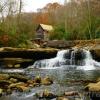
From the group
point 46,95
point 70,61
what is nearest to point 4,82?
point 46,95

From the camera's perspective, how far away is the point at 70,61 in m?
22.4

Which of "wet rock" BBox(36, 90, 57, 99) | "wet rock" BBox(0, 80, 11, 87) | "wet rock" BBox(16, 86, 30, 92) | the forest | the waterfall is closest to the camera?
"wet rock" BBox(36, 90, 57, 99)

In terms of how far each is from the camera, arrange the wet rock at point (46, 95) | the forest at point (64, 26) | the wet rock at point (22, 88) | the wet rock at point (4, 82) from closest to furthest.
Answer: the wet rock at point (46, 95) < the wet rock at point (22, 88) < the wet rock at point (4, 82) < the forest at point (64, 26)

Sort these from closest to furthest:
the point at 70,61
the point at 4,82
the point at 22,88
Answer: the point at 22,88 → the point at 4,82 → the point at 70,61

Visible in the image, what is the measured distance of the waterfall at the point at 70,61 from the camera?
2203cm

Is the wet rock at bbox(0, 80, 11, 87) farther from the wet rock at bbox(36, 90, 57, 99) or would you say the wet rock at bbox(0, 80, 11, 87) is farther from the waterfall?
the waterfall

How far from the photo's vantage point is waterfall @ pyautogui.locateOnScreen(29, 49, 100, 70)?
22.0 m

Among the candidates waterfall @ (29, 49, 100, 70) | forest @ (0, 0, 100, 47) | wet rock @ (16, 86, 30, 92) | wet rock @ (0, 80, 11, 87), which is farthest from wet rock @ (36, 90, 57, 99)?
forest @ (0, 0, 100, 47)

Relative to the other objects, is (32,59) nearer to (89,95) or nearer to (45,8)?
(89,95)

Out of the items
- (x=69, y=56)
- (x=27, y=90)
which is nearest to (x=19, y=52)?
(x=69, y=56)

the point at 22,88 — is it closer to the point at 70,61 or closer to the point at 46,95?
the point at 46,95

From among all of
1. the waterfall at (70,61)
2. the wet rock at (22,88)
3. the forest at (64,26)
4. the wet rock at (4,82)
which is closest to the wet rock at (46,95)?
the wet rock at (22,88)

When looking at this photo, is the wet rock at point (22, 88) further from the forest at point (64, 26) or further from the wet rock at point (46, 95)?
the forest at point (64, 26)

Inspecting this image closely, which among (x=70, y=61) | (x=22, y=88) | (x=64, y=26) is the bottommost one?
(x=22, y=88)
